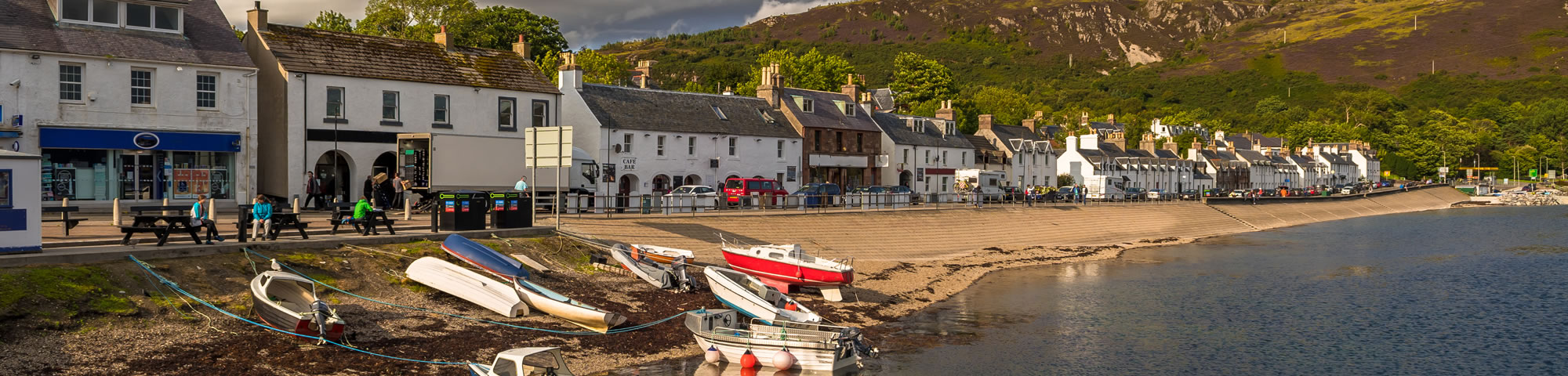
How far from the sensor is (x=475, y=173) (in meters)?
39.8

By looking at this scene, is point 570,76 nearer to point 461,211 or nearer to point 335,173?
point 335,173

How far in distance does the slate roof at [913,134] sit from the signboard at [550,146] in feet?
152

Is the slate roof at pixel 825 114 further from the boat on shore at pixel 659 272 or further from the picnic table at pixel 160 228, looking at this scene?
the picnic table at pixel 160 228

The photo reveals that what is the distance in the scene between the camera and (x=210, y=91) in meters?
37.4

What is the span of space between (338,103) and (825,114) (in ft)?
116

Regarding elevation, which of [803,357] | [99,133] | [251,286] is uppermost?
[99,133]

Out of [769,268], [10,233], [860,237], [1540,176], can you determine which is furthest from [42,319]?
[1540,176]

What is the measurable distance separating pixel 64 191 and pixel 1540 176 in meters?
205

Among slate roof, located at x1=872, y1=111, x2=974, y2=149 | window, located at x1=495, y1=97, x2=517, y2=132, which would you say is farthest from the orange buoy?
slate roof, located at x1=872, y1=111, x2=974, y2=149

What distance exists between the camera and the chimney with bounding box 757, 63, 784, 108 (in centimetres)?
6850

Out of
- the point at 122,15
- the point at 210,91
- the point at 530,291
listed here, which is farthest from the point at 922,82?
the point at 530,291

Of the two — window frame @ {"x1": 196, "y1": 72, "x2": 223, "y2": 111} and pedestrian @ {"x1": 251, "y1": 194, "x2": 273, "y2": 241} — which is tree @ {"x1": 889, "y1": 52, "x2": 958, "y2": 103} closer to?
window frame @ {"x1": 196, "y1": 72, "x2": 223, "y2": 111}

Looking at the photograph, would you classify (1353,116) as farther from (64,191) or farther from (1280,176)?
(64,191)

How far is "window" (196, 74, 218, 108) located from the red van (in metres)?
22.2
